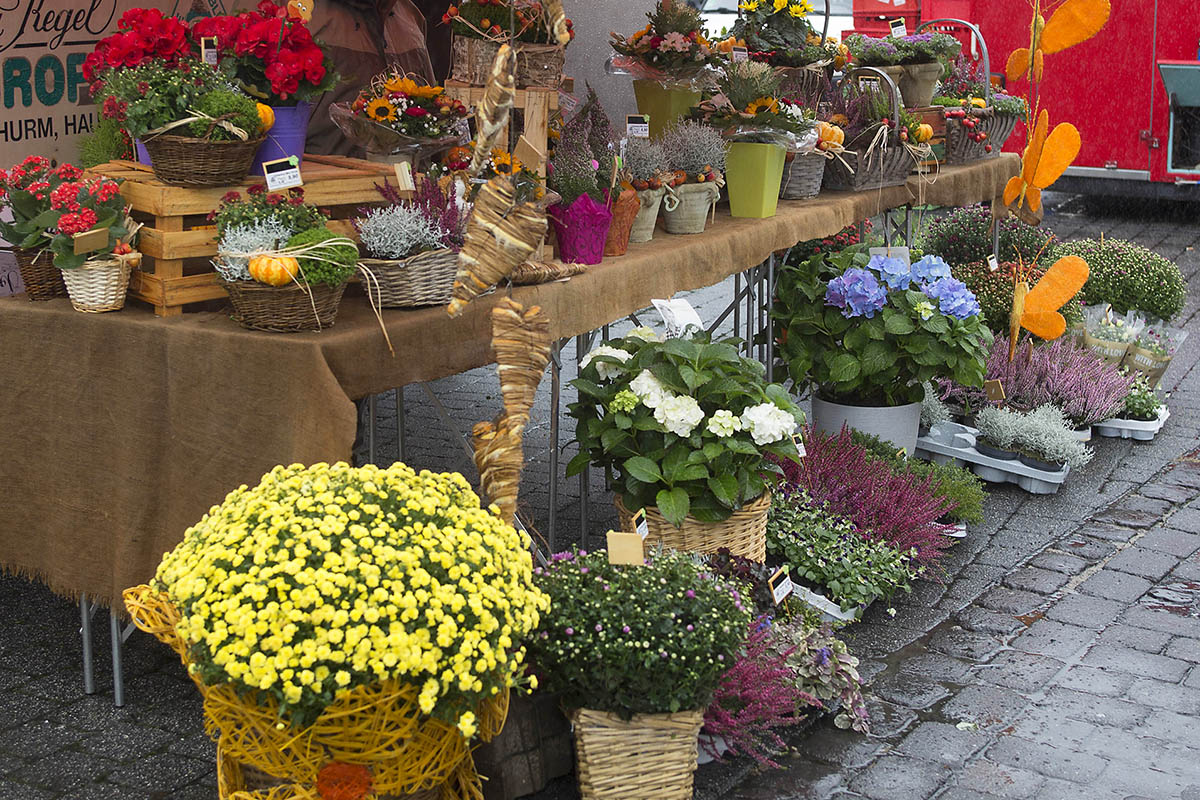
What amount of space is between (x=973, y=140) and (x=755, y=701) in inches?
167

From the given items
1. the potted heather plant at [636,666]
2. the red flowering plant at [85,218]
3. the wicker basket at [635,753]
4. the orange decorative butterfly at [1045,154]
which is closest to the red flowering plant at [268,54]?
the red flowering plant at [85,218]

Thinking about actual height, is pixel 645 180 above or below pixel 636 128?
below

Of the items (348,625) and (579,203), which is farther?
(579,203)

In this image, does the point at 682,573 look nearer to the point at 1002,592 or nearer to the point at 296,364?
the point at 296,364

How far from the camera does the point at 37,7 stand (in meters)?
4.36

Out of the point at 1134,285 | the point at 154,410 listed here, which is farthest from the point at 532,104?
the point at 1134,285

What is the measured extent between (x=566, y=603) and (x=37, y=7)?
293 cm

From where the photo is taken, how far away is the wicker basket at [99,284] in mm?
3432

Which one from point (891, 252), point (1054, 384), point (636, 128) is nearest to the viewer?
point (636, 128)

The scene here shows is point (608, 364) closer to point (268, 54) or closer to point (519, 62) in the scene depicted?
point (519, 62)

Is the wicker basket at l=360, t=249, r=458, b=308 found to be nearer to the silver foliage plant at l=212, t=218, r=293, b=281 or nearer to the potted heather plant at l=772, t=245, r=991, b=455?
the silver foliage plant at l=212, t=218, r=293, b=281

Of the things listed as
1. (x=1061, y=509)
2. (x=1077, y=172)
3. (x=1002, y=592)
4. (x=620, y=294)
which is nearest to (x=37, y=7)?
(x=620, y=294)

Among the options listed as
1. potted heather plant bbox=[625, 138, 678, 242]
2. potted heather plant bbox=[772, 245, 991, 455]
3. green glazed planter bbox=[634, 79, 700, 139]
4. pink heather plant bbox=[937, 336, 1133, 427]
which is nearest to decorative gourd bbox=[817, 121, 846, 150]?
potted heather plant bbox=[772, 245, 991, 455]

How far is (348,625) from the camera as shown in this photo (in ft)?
8.18
